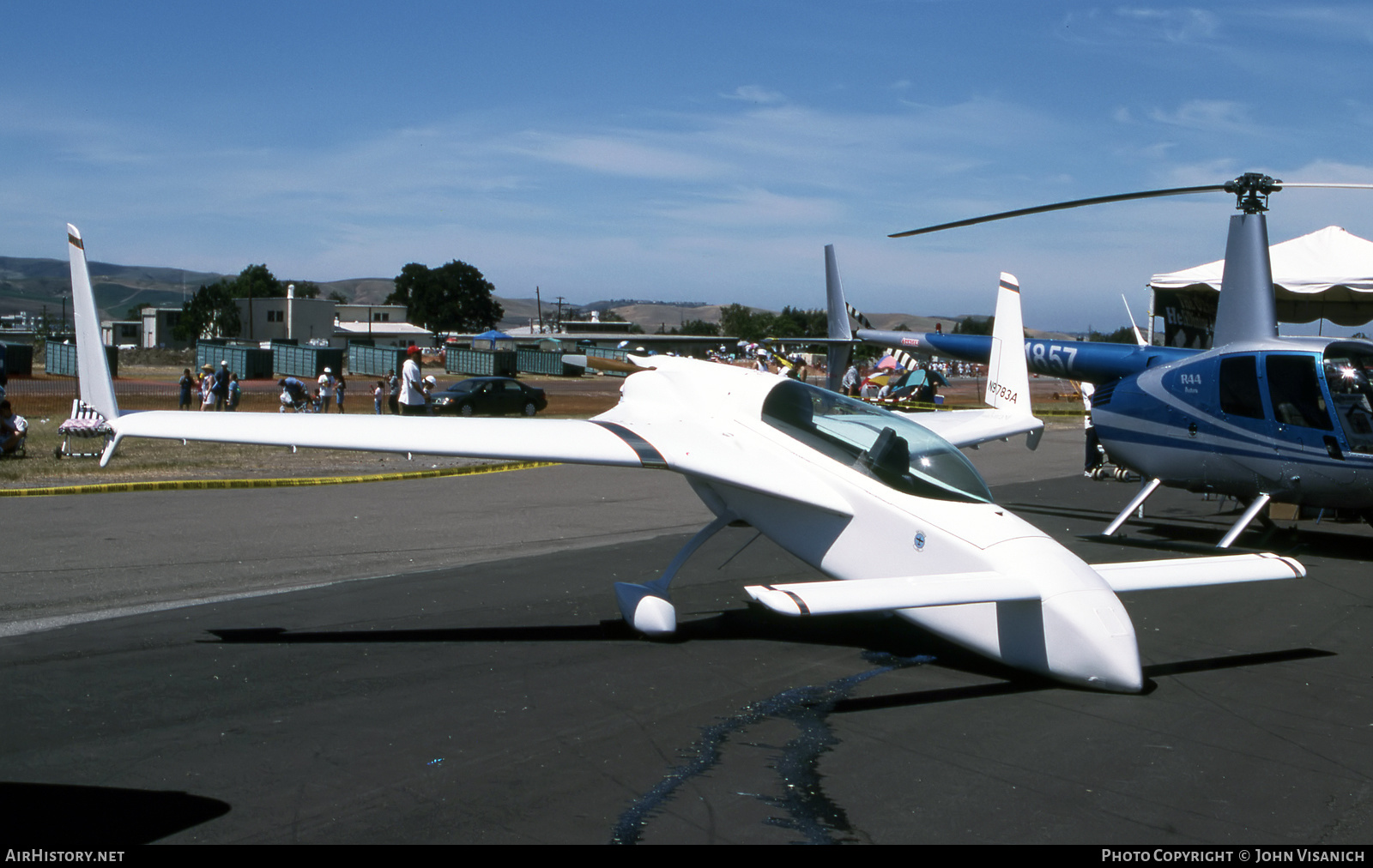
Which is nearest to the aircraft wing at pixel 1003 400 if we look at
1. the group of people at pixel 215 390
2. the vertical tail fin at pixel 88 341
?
the vertical tail fin at pixel 88 341

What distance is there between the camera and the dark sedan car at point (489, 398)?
37.2 meters

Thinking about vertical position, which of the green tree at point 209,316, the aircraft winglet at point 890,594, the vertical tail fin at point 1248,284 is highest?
the green tree at point 209,316

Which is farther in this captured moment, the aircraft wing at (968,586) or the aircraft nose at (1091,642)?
the aircraft nose at (1091,642)

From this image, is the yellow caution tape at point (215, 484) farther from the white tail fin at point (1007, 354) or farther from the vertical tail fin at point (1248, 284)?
the vertical tail fin at point (1248, 284)

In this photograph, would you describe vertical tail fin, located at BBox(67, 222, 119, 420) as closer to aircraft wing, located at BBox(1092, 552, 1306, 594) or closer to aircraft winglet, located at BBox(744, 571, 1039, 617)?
aircraft winglet, located at BBox(744, 571, 1039, 617)

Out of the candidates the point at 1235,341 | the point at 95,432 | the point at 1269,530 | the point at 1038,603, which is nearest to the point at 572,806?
the point at 1038,603

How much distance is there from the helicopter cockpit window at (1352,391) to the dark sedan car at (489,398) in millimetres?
28803

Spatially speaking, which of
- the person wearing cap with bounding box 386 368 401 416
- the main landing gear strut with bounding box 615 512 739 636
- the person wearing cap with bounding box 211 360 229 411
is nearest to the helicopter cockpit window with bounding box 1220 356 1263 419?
the main landing gear strut with bounding box 615 512 739 636

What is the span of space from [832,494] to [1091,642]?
201cm

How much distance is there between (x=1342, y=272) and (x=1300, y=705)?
68.4 ft

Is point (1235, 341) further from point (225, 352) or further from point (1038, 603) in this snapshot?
point (225, 352)

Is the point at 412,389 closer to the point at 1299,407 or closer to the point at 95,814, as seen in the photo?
the point at 1299,407

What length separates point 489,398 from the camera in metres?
38.6

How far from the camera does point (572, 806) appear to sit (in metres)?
4.70
